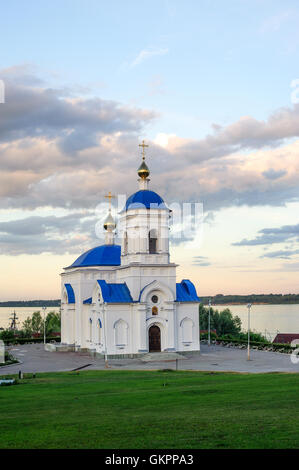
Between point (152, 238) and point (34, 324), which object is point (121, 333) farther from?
point (34, 324)

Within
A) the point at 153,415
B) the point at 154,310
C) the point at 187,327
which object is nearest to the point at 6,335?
the point at 154,310

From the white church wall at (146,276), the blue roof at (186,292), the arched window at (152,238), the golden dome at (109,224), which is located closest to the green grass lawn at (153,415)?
the white church wall at (146,276)

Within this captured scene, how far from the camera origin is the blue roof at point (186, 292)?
140 feet

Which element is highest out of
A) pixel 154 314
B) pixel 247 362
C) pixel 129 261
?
pixel 129 261

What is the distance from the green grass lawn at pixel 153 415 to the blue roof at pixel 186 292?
1921cm

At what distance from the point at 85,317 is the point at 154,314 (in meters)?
8.82

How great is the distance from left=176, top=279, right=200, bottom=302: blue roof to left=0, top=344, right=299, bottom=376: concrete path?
4445 mm

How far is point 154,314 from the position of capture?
4122cm

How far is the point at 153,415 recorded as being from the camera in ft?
44.5

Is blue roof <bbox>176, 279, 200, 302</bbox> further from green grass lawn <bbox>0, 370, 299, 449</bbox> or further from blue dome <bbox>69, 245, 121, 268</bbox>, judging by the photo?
green grass lawn <bbox>0, 370, 299, 449</bbox>

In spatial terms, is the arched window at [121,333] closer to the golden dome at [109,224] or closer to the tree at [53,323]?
the golden dome at [109,224]
